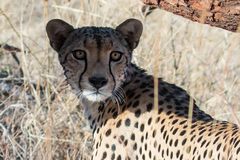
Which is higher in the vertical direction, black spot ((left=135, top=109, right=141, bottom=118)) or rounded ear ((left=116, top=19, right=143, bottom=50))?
rounded ear ((left=116, top=19, right=143, bottom=50))

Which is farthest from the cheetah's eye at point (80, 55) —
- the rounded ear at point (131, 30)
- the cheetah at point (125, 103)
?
the rounded ear at point (131, 30)

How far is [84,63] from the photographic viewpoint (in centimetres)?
243

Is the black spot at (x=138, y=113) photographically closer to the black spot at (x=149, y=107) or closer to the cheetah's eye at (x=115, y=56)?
the black spot at (x=149, y=107)

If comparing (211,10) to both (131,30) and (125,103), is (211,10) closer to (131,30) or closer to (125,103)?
(131,30)

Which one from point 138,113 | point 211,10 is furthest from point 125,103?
point 211,10

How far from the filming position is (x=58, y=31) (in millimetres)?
2650

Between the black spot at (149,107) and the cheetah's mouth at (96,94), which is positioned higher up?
the cheetah's mouth at (96,94)

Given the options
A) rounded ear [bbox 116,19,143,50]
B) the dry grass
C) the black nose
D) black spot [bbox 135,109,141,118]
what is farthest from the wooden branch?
black spot [bbox 135,109,141,118]

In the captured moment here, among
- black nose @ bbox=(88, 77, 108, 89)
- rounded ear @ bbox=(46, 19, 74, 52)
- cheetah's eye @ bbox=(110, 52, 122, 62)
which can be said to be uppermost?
rounded ear @ bbox=(46, 19, 74, 52)

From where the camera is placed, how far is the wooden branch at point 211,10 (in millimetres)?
1918

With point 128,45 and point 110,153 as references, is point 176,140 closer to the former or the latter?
point 110,153

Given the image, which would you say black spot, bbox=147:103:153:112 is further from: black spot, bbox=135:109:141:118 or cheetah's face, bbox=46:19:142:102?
cheetah's face, bbox=46:19:142:102

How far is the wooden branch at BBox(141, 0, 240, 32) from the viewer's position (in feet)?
6.29

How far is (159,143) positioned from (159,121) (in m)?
0.16
